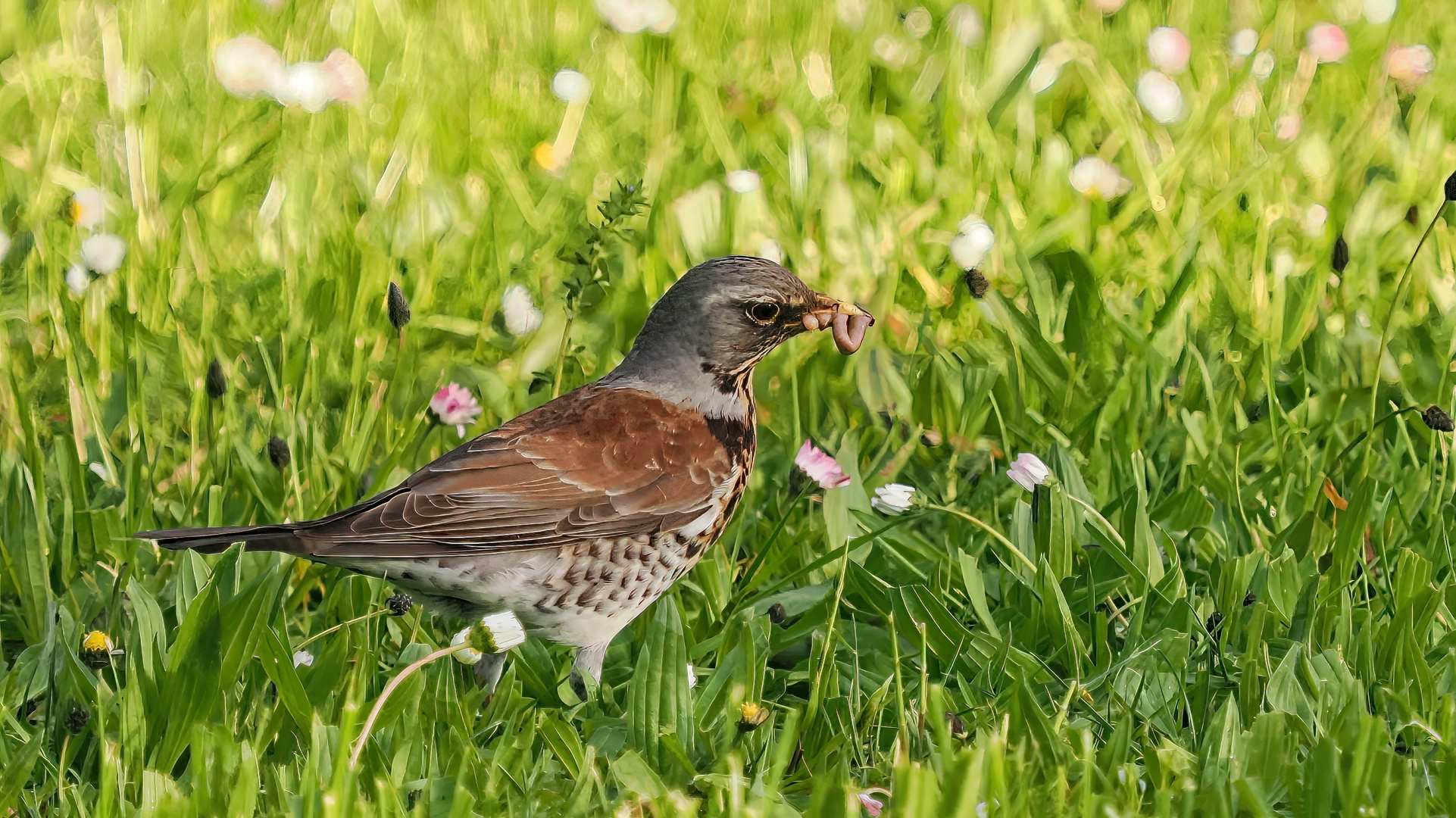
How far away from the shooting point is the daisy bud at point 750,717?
3451 millimetres

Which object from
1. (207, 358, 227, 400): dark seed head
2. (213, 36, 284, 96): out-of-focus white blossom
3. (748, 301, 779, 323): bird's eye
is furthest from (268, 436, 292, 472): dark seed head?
(213, 36, 284, 96): out-of-focus white blossom

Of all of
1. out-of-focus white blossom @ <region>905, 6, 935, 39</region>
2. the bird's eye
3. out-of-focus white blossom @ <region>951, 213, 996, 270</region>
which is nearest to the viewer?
the bird's eye

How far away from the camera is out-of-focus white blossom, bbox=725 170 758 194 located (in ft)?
20.2

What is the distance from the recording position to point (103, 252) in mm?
4883

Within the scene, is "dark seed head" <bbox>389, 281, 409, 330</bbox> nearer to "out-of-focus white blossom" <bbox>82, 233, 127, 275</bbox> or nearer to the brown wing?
the brown wing

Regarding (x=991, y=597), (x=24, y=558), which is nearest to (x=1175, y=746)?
(x=991, y=597)

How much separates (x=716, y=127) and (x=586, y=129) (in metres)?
0.62

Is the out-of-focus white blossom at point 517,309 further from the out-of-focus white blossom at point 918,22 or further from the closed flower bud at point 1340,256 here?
the out-of-focus white blossom at point 918,22

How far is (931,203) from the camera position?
6328mm

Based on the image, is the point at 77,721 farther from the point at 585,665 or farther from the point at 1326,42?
the point at 1326,42

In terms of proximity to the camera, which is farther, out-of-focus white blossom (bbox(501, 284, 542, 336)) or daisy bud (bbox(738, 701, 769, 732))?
out-of-focus white blossom (bbox(501, 284, 542, 336))

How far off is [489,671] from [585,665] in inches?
8.9

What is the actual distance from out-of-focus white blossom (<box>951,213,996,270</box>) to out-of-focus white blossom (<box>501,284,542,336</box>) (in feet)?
5.01

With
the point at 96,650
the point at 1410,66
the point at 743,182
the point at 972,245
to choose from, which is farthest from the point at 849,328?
the point at 1410,66
